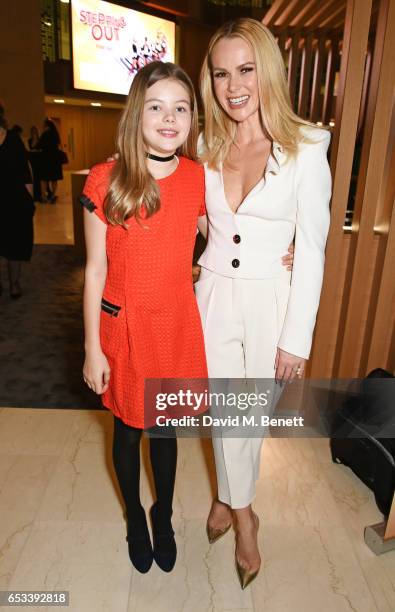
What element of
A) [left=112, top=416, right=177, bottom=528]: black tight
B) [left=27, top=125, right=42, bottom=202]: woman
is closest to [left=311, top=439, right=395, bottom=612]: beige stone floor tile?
[left=112, top=416, right=177, bottom=528]: black tight

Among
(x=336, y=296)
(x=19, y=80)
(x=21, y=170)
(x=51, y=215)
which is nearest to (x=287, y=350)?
(x=336, y=296)

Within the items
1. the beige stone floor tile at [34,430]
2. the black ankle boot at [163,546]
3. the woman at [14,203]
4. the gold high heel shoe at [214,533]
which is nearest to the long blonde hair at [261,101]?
the black ankle boot at [163,546]

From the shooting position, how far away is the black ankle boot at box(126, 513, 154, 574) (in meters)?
1.79

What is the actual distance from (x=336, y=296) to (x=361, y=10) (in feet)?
4.42

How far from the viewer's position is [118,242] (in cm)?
147

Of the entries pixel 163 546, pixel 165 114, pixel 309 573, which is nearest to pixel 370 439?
pixel 309 573

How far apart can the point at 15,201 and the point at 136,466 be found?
3.47 meters

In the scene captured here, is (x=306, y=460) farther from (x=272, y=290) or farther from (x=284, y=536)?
(x=272, y=290)

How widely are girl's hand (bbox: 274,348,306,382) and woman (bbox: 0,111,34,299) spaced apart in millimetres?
3503

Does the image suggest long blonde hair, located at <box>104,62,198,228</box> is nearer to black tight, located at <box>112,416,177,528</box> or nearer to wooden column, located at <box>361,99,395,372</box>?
black tight, located at <box>112,416,177,528</box>

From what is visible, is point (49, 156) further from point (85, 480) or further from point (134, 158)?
point (134, 158)

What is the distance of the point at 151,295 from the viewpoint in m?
1.52

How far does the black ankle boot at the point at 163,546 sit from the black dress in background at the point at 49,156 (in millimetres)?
9105

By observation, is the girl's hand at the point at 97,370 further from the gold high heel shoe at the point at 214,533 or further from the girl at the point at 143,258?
the gold high heel shoe at the point at 214,533
